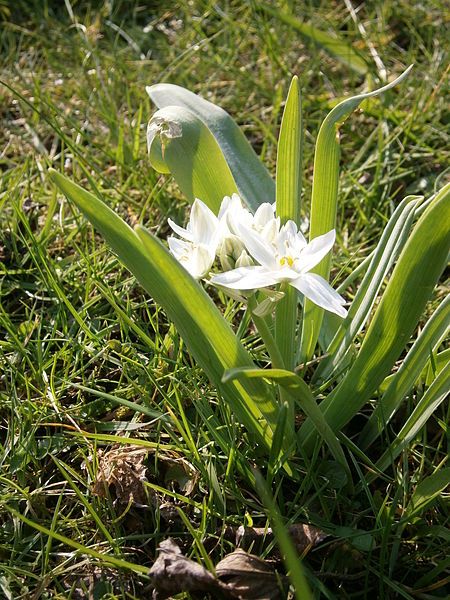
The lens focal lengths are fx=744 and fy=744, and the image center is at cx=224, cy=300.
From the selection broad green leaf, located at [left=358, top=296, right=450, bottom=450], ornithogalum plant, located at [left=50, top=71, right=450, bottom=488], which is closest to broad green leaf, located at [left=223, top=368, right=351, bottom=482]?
ornithogalum plant, located at [left=50, top=71, right=450, bottom=488]

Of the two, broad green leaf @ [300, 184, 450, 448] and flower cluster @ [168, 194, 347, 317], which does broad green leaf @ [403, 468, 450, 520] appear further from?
flower cluster @ [168, 194, 347, 317]

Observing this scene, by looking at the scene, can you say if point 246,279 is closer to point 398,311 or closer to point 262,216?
point 262,216

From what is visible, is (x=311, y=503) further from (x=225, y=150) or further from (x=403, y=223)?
(x=225, y=150)

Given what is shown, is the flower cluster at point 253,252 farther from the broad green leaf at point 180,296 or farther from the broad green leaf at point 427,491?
the broad green leaf at point 427,491

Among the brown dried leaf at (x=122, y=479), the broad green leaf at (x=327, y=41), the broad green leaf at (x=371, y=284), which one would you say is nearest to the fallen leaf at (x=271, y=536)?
the brown dried leaf at (x=122, y=479)

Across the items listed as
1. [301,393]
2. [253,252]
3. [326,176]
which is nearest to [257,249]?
[253,252]

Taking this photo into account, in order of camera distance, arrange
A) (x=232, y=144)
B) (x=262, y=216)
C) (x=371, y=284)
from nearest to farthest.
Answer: (x=262, y=216)
(x=371, y=284)
(x=232, y=144)


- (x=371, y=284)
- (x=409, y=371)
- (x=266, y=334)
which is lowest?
(x=409, y=371)

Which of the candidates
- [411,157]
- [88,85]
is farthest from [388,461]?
[88,85]

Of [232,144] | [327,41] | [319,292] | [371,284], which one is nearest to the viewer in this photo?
[319,292]
